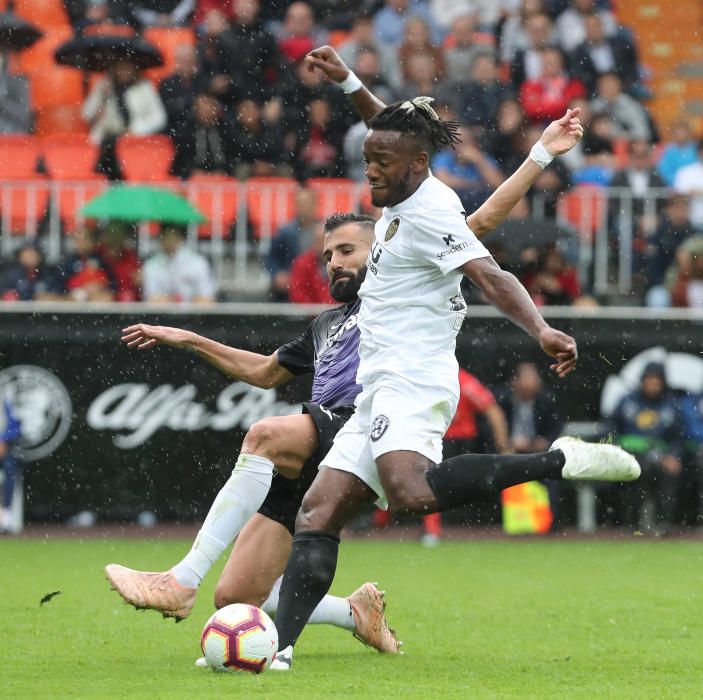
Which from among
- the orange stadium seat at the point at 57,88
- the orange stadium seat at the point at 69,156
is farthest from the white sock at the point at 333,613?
the orange stadium seat at the point at 57,88

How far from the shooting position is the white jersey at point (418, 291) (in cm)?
601

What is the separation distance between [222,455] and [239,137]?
11.0 ft

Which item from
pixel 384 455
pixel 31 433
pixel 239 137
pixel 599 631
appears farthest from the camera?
pixel 239 137

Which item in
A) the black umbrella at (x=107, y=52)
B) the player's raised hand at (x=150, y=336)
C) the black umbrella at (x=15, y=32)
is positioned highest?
the black umbrella at (x=15, y=32)

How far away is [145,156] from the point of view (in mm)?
15758

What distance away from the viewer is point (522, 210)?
47.5 ft

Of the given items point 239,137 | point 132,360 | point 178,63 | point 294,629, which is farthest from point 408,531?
point 294,629

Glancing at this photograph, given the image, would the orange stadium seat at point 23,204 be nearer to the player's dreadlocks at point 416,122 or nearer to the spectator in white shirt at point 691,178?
the spectator in white shirt at point 691,178

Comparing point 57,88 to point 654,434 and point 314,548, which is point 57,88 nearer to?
point 654,434

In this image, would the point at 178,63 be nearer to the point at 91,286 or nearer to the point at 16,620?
the point at 91,286

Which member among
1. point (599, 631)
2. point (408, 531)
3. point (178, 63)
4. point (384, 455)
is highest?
point (178, 63)

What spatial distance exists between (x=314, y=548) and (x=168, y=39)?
12.1 meters

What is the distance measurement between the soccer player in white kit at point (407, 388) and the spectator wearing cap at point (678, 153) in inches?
401

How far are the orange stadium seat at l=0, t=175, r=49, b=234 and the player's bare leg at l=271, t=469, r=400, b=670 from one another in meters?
8.98
